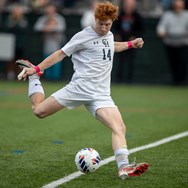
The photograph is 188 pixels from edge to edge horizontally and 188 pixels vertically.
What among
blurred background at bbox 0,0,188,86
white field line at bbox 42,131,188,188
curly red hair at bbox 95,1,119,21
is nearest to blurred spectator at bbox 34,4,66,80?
→ blurred background at bbox 0,0,188,86

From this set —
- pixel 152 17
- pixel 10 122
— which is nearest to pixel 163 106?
pixel 10 122

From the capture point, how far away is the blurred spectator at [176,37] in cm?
2019

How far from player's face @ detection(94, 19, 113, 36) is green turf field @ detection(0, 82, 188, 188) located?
5.34 ft

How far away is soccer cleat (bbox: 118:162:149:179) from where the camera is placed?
7578 mm

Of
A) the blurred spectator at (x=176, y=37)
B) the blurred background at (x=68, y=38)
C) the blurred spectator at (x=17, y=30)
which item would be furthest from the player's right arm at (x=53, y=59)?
the blurred spectator at (x=17, y=30)

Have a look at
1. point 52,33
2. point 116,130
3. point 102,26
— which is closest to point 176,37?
point 52,33

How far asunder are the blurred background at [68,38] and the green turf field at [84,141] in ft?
10.2

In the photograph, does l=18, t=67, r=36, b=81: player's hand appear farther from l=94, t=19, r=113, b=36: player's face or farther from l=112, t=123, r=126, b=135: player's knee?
l=112, t=123, r=126, b=135: player's knee

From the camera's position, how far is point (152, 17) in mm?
21422

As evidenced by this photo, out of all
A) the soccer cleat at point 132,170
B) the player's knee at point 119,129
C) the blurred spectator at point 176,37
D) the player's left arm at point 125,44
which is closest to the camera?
the soccer cleat at point 132,170

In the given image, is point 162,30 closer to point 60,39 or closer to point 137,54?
point 137,54

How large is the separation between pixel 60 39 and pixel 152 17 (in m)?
2.91

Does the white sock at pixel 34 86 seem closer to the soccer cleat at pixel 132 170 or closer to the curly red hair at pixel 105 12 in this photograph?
the curly red hair at pixel 105 12

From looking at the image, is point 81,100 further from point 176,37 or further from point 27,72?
point 176,37
